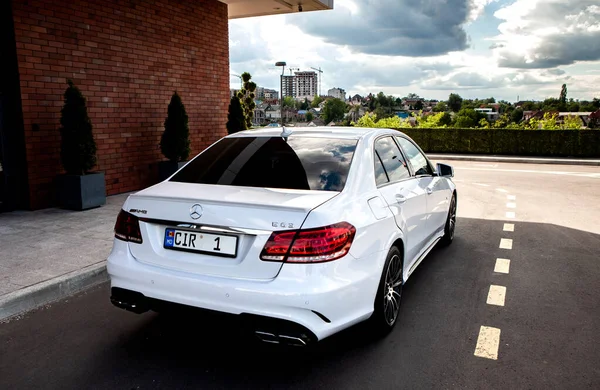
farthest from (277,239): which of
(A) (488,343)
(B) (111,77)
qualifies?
(B) (111,77)

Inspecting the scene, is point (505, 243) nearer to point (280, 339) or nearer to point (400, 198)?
point (400, 198)

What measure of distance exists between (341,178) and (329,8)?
462 inches

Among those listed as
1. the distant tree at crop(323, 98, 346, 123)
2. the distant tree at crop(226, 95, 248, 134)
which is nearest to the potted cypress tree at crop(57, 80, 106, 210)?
the distant tree at crop(226, 95, 248, 134)

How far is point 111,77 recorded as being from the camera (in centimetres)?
963

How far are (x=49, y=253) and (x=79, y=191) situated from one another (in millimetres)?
2607

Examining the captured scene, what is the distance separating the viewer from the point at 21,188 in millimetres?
8102

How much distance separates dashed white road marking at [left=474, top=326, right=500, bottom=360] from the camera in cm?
346

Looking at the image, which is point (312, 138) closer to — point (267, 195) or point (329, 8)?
point (267, 195)

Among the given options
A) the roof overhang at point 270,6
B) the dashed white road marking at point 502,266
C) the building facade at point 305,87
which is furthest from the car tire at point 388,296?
the building facade at point 305,87

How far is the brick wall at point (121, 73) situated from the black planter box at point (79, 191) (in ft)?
1.04

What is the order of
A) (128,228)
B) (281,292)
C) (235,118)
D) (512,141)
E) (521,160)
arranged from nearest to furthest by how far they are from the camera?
(281,292)
(128,228)
(235,118)
(521,160)
(512,141)

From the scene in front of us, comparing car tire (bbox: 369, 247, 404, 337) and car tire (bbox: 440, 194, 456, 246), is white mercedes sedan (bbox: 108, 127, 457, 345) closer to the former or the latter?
car tire (bbox: 369, 247, 404, 337)

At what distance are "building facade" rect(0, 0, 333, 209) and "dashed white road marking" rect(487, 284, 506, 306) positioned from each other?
724 centimetres

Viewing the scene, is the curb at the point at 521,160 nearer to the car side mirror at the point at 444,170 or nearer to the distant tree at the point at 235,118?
the distant tree at the point at 235,118
